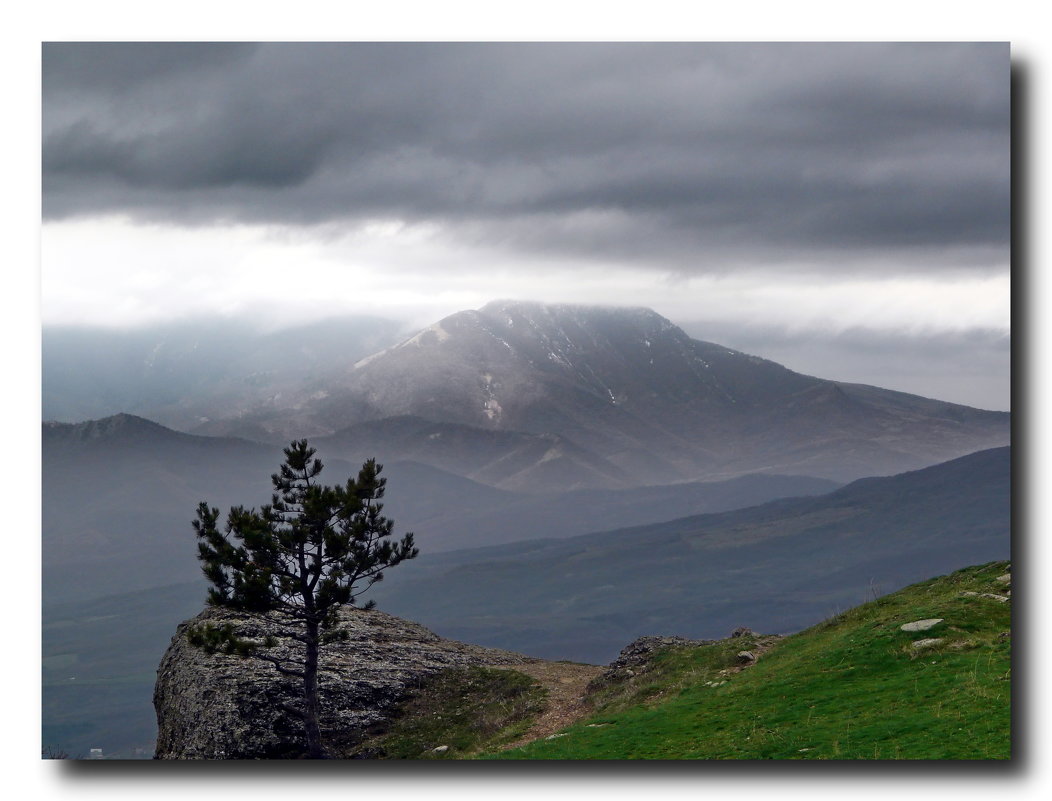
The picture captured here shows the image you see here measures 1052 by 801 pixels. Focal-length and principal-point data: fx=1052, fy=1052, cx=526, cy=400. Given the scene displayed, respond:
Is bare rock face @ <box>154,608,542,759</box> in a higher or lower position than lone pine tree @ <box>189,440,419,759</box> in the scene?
lower

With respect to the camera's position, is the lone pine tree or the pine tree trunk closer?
the lone pine tree

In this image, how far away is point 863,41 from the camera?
28406 mm

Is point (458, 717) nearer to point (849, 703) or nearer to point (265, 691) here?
point (265, 691)

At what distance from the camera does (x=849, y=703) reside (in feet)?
76.4

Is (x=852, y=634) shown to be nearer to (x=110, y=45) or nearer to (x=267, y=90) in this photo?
(x=267, y=90)

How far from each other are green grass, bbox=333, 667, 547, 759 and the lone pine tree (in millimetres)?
2198

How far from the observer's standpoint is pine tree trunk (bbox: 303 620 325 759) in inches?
1214

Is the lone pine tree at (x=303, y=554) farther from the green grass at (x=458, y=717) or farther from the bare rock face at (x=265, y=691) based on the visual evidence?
the green grass at (x=458, y=717)

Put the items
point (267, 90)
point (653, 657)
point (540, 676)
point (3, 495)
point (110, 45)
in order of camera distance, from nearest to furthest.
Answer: point (3, 495) → point (110, 45) → point (267, 90) → point (653, 657) → point (540, 676)

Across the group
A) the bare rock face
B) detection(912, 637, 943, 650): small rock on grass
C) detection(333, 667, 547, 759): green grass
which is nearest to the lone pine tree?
the bare rock face

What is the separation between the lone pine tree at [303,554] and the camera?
3047 cm

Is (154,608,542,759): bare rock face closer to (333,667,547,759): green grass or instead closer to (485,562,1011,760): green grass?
(333,667,547,759): green grass

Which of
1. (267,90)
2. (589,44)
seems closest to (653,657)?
(589,44)

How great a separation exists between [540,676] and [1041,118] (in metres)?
23.6
